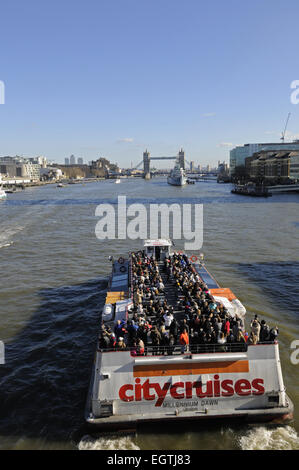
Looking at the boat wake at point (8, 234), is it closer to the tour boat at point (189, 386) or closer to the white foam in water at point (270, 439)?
the tour boat at point (189, 386)

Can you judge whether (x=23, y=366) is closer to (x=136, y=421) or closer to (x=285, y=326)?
(x=136, y=421)

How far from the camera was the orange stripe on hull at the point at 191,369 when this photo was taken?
9.88 metres

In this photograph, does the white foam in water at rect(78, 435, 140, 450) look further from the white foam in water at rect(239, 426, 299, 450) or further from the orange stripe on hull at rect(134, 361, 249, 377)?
the white foam in water at rect(239, 426, 299, 450)

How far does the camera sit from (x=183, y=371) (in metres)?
9.95

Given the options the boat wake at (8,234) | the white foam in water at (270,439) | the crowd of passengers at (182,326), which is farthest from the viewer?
the boat wake at (8,234)

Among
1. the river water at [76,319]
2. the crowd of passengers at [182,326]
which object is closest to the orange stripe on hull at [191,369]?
the crowd of passengers at [182,326]

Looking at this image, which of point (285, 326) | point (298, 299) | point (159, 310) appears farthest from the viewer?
point (298, 299)

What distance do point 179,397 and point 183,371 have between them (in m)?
0.76

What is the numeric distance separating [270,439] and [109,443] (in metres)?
4.61

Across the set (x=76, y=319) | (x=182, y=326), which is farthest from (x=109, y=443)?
(x=76, y=319)

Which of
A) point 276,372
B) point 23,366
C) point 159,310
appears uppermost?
point 159,310

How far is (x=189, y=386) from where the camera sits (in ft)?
32.6
